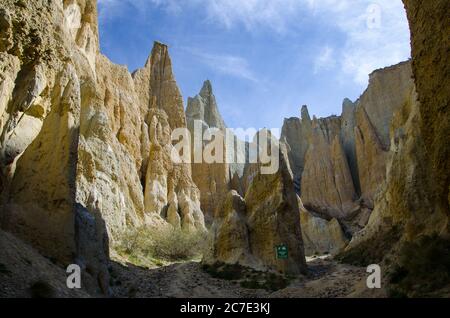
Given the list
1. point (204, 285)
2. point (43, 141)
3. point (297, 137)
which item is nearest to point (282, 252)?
point (204, 285)

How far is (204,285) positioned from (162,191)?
24239mm

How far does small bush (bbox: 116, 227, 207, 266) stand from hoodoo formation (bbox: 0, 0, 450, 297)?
0.15 m

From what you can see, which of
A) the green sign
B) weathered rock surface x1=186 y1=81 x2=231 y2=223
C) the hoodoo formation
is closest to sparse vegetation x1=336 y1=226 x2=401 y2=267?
the hoodoo formation

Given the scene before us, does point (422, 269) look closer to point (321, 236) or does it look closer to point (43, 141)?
point (43, 141)

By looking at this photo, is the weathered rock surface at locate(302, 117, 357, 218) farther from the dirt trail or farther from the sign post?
the sign post

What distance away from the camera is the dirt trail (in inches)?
655

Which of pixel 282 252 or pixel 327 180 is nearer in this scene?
pixel 282 252

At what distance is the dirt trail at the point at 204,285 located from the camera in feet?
54.6

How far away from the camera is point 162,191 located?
44719 millimetres

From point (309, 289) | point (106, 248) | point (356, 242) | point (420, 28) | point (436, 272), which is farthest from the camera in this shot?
point (356, 242)
